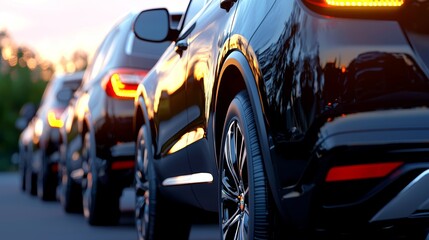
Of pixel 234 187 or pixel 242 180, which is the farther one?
pixel 234 187

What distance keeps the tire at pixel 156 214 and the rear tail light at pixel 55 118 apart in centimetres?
877

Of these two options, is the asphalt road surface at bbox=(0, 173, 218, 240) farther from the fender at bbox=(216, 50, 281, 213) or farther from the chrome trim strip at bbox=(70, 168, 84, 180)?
the fender at bbox=(216, 50, 281, 213)

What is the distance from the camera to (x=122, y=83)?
10180mm

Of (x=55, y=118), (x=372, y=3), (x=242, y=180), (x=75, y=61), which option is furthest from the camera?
(x=75, y=61)

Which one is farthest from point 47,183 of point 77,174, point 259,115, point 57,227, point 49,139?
point 259,115

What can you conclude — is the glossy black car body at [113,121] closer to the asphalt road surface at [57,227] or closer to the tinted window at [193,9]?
the asphalt road surface at [57,227]

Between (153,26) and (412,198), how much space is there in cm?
383

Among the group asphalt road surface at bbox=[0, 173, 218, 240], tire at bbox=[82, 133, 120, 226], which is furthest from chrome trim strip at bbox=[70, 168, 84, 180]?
tire at bbox=[82, 133, 120, 226]

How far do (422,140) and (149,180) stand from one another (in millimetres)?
3917

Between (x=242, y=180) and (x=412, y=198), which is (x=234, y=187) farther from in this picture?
(x=412, y=198)

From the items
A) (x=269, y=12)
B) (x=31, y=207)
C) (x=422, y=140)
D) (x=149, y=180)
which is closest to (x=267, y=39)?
(x=269, y=12)

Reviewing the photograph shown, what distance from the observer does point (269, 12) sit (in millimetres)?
4719

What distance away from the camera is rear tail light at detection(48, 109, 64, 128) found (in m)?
16.8

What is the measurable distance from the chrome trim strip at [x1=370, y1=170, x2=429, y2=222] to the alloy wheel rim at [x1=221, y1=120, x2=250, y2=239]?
996 millimetres
